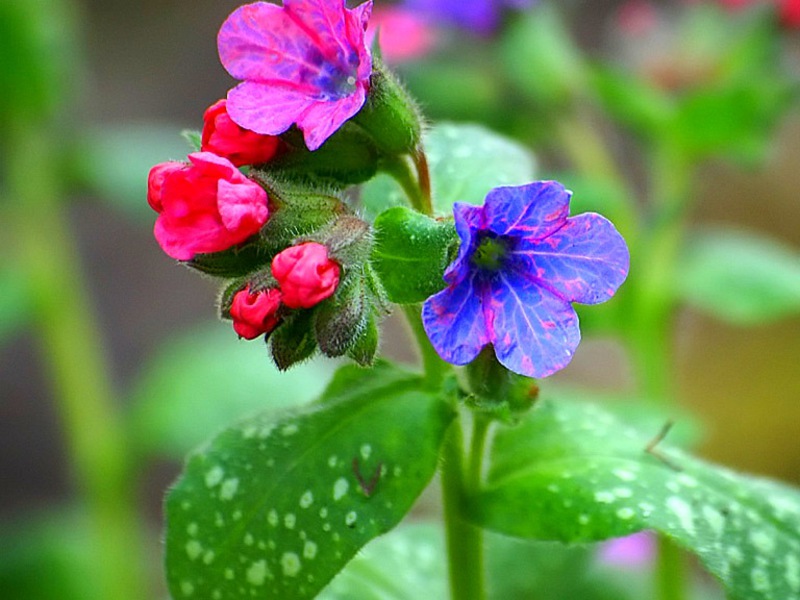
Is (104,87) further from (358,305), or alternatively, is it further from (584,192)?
(358,305)

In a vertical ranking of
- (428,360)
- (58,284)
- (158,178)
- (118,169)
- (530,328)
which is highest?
(158,178)

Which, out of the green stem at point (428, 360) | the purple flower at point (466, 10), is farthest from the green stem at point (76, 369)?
the green stem at point (428, 360)

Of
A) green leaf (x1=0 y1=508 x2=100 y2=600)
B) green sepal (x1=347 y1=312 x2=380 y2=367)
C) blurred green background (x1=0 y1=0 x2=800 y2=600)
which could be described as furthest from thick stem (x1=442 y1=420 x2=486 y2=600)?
green leaf (x1=0 y1=508 x2=100 y2=600)

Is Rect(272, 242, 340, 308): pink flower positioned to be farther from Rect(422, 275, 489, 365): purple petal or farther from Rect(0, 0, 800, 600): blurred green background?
Rect(0, 0, 800, 600): blurred green background

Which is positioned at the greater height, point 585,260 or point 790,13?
point 585,260

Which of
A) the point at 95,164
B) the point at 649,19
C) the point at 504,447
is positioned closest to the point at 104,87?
the point at 95,164

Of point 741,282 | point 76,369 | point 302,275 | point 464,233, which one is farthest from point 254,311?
point 76,369

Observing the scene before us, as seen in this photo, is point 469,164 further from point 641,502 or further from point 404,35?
point 404,35
